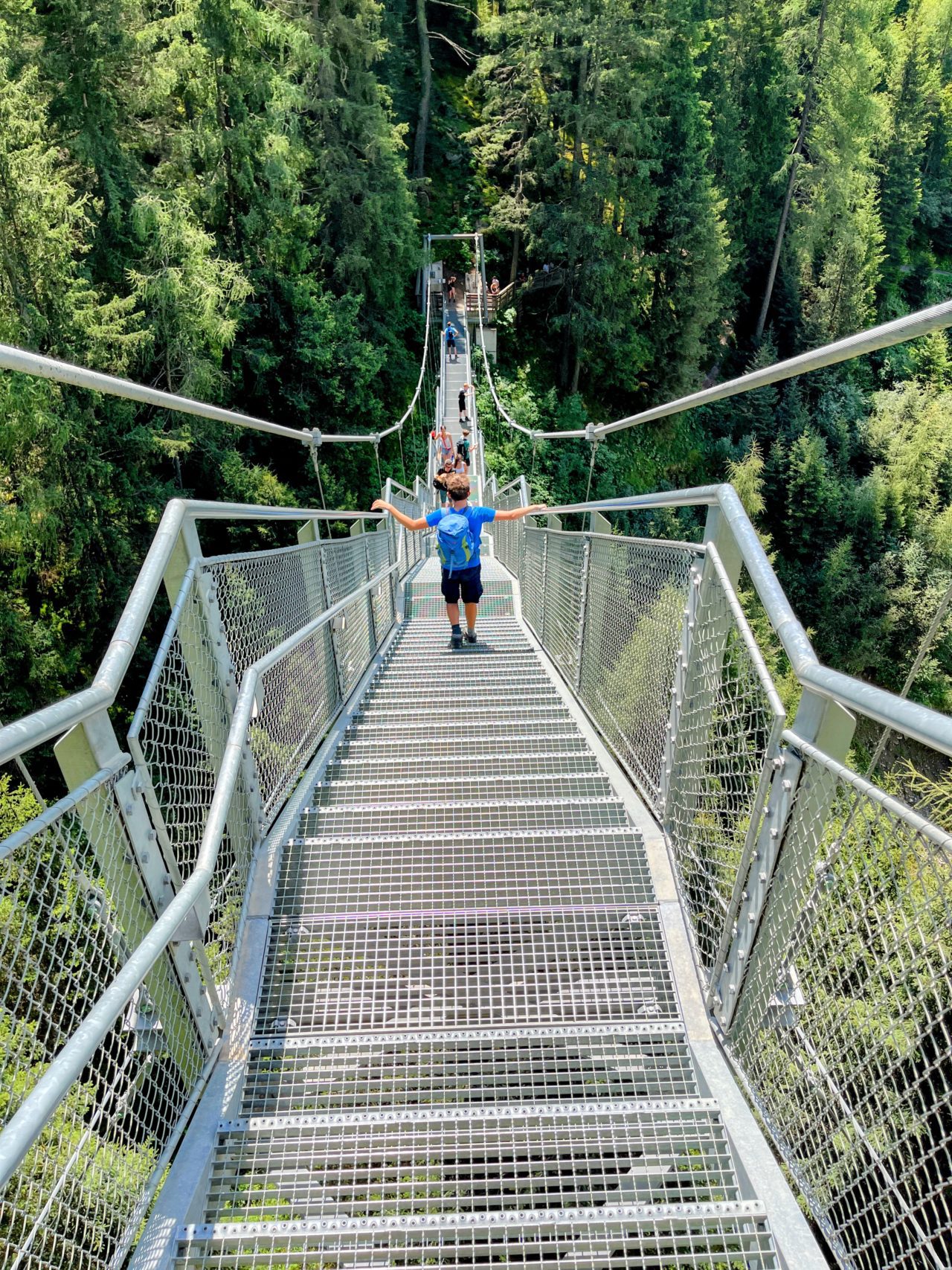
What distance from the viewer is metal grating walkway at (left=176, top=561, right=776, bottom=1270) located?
1.42 m

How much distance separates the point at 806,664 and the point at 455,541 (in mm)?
3525

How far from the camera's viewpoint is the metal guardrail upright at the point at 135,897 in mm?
1116

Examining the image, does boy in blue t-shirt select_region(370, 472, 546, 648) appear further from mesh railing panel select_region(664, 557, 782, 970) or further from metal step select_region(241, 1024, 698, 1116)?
metal step select_region(241, 1024, 698, 1116)

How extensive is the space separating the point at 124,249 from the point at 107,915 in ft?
43.0

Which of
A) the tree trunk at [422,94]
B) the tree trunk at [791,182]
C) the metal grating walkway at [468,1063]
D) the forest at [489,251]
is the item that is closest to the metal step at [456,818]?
the metal grating walkway at [468,1063]

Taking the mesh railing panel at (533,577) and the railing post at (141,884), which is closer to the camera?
the railing post at (141,884)

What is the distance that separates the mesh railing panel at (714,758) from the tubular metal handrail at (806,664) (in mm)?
153

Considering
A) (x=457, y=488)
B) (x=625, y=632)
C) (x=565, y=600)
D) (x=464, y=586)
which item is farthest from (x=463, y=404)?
(x=625, y=632)

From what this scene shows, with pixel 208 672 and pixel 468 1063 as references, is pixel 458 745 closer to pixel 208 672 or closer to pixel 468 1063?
pixel 208 672

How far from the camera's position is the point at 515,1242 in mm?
1438

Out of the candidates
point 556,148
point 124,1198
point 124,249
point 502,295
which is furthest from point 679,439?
point 124,1198

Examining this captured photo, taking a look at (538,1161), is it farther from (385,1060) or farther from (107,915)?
(107,915)

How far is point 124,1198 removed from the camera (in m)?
1.32

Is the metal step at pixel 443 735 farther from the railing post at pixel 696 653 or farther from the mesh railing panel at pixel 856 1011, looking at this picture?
the mesh railing panel at pixel 856 1011
